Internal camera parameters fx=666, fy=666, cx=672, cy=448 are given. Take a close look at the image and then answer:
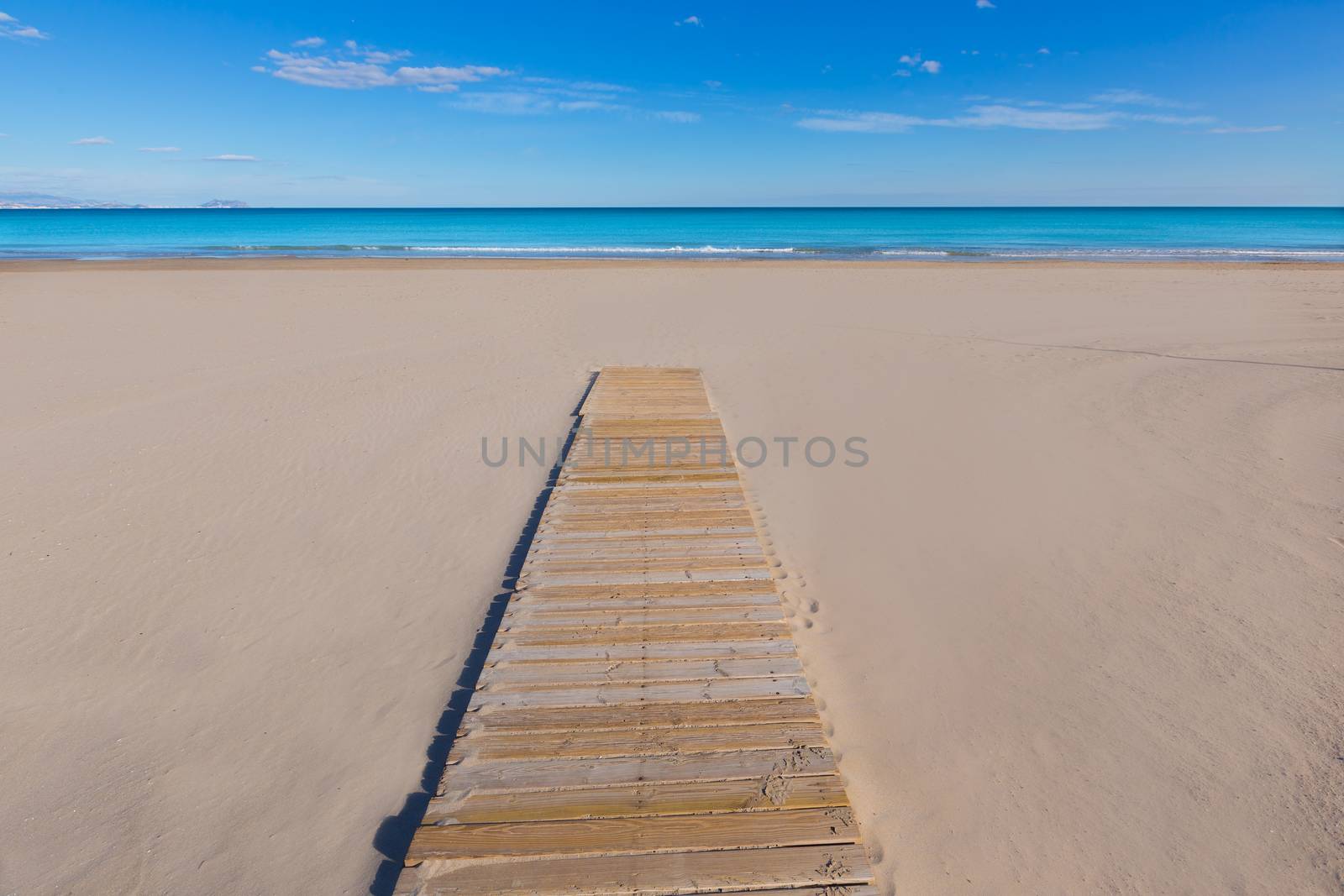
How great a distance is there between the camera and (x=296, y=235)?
196 ft

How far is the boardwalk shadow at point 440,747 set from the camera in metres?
3.40

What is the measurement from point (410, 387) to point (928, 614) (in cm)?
897

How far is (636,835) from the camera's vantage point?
10.5 feet

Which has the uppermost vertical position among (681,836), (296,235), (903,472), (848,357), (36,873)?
(296,235)

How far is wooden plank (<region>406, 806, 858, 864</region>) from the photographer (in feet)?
10.3

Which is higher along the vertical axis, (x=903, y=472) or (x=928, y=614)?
(x=903, y=472)

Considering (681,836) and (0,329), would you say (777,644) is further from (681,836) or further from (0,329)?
(0,329)

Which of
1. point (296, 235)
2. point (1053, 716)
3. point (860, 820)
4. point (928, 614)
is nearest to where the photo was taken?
point (860, 820)

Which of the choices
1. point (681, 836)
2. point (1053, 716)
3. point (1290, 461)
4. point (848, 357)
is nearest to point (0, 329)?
point (848, 357)

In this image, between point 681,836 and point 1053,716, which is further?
point 1053,716

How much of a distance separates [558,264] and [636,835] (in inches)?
1265

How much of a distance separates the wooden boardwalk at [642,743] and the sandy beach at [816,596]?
46 centimetres

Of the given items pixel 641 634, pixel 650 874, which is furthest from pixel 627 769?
pixel 641 634

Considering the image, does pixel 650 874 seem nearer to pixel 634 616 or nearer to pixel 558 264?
pixel 634 616
